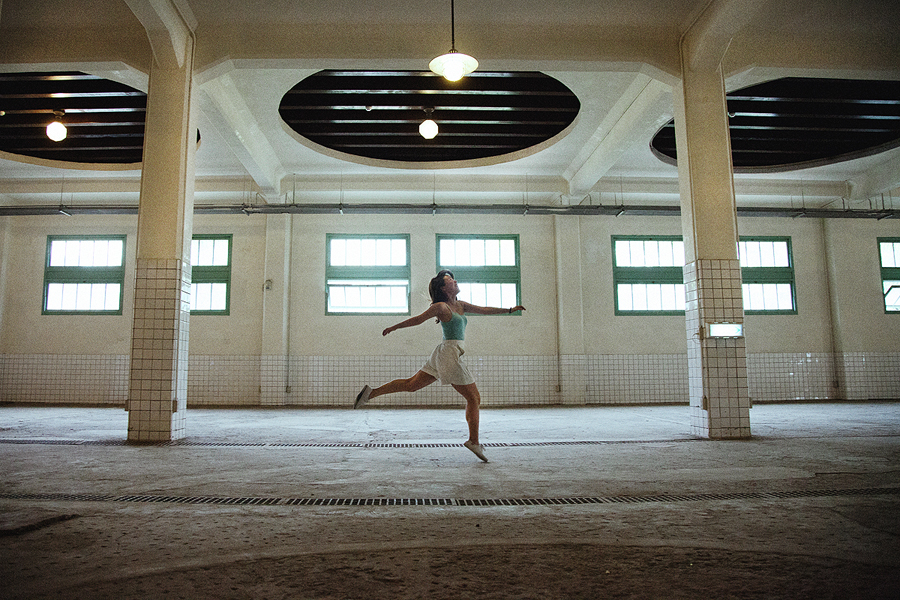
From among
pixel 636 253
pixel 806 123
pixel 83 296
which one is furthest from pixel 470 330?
pixel 83 296

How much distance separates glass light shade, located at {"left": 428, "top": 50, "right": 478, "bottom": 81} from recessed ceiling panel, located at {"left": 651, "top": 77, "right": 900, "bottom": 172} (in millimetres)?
4617

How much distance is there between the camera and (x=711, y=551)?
1.98 meters

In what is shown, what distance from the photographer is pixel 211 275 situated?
11.4 metres

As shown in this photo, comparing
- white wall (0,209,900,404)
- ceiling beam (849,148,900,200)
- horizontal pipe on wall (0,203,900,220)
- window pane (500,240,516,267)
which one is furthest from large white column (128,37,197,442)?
ceiling beam (849,148,900,200)

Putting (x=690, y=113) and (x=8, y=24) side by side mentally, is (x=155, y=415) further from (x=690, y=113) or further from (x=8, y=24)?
(x=690, y=113)

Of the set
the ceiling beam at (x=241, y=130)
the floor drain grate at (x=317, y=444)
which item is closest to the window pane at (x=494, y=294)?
the ceiling beam at (x=241, y=130)

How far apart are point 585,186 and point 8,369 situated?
12.1 m

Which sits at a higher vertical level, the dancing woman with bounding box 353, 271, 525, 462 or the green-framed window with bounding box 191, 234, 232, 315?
the green-framed window with bounding box 191, 234, 232, 315

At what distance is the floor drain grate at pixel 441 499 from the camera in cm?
276

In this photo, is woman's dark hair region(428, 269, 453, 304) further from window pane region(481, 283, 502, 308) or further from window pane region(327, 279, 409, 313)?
window pane region(481, 283, 502, 308)

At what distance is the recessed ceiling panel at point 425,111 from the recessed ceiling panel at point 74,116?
7.56 ft

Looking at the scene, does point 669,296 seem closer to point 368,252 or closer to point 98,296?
point 368,252

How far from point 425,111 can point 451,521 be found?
6756mm

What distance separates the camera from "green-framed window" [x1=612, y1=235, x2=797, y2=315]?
11.6 metres
